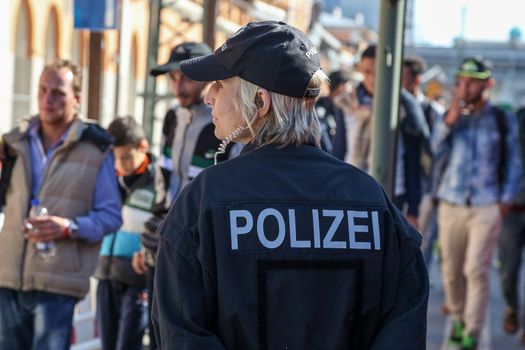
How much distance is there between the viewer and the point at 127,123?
23.7ft

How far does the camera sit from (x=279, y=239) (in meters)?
3.14

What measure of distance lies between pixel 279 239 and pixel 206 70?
0.54 metres

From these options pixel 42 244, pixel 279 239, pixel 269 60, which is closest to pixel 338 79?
pixel 42 244

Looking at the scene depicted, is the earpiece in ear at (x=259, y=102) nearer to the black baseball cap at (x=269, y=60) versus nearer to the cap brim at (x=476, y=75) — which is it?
the black baseball cap at (x=269, y=60)

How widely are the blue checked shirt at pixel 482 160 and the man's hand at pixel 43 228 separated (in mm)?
4261

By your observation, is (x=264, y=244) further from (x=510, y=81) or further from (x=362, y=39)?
(x=510, y=81)

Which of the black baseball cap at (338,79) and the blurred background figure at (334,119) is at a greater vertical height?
the black baseball cap at (338,79)

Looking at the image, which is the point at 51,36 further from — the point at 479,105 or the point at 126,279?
the point at 126,279

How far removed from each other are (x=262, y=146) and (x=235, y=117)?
0.12m

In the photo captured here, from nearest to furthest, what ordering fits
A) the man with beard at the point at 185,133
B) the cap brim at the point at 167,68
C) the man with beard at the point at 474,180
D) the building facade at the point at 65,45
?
the man with beard at the point at 185,133
the cap brim at the point at 167,68
the man with beard at the point at 474,180
the building facade at the point at 65,45

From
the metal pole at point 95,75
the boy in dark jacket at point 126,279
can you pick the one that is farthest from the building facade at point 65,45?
the boy in dark jacket at point 126,279

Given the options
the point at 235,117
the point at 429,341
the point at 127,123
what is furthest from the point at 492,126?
the point at 235,117

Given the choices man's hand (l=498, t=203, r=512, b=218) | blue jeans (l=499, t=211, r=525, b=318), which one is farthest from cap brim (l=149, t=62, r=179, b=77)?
blue jeans (l=499, t=211, r=525, b=318)

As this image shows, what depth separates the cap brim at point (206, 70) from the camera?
330 centimetres
